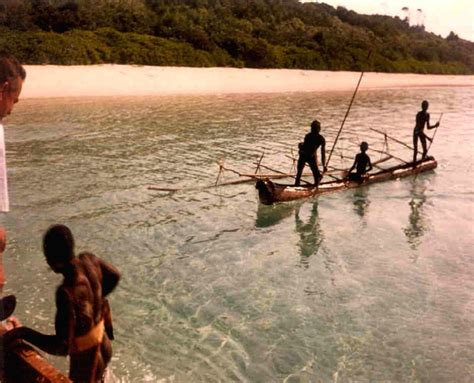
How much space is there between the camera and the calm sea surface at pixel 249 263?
6320 millimetres

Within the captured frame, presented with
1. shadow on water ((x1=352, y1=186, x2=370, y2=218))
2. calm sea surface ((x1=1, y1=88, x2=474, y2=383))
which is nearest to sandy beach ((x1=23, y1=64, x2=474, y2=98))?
calm sea surface ((x1=1, y1=88, x2=474, y2=383))

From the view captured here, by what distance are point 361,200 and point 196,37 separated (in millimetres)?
41206

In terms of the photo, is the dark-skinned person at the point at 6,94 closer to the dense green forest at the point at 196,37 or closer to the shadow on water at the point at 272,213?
the shadow on water at the point at 272,213

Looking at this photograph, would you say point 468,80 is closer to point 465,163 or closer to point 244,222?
point 465,163

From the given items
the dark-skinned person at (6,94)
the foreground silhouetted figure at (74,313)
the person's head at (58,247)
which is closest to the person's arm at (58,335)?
the foreground silhouetted figure at (74,313)

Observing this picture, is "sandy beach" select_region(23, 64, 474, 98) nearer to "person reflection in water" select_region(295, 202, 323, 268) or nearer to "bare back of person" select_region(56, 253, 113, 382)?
"person reflection in water" select_region(295, 202, 323, 268)

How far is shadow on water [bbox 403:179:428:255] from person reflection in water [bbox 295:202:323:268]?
6.65 feet

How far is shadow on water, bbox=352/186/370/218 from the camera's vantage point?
1278cm

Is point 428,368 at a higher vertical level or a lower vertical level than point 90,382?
lower

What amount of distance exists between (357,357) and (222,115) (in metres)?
25.3

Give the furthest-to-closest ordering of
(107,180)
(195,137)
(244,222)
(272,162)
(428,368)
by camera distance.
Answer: (195,137) → (272,162) → (107,180) → (244,222) → (428,368)

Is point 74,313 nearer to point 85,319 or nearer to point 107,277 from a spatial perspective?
point 85,319

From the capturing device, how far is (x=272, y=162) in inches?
717

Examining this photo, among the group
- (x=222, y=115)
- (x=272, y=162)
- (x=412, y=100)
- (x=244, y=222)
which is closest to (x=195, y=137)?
(x=272, y=162)
